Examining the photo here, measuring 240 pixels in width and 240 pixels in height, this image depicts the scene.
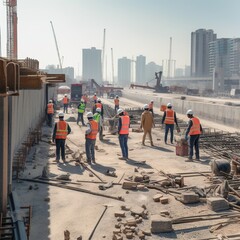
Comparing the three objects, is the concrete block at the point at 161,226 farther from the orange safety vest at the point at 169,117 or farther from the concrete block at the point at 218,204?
the orange safety vest at the point at 169,117

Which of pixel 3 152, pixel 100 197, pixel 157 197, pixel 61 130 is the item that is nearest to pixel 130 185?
pixel 100 197

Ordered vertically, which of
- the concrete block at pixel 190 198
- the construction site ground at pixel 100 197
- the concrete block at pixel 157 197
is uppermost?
the concrete block at pixel 190 198

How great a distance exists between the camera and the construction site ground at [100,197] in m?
6.88

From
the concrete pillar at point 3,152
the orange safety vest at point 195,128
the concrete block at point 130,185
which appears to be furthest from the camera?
the orange safety vest at point 195,128

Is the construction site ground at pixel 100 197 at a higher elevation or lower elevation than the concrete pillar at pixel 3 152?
lower

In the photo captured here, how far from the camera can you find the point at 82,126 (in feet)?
78.4

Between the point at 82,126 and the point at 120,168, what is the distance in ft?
39.9

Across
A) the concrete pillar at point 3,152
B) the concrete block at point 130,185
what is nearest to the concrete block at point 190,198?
the concrete block at point 130,185

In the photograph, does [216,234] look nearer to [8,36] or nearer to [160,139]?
[160,139]

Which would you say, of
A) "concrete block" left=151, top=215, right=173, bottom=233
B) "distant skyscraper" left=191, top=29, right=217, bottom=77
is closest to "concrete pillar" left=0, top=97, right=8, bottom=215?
"concrete block" left=151, top=215, right=173, bottom=233

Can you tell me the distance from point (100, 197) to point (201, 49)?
151m

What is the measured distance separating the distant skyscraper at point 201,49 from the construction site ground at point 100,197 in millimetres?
144242

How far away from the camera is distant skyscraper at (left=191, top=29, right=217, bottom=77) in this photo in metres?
153

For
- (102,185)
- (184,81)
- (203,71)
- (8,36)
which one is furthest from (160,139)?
(184,81)
